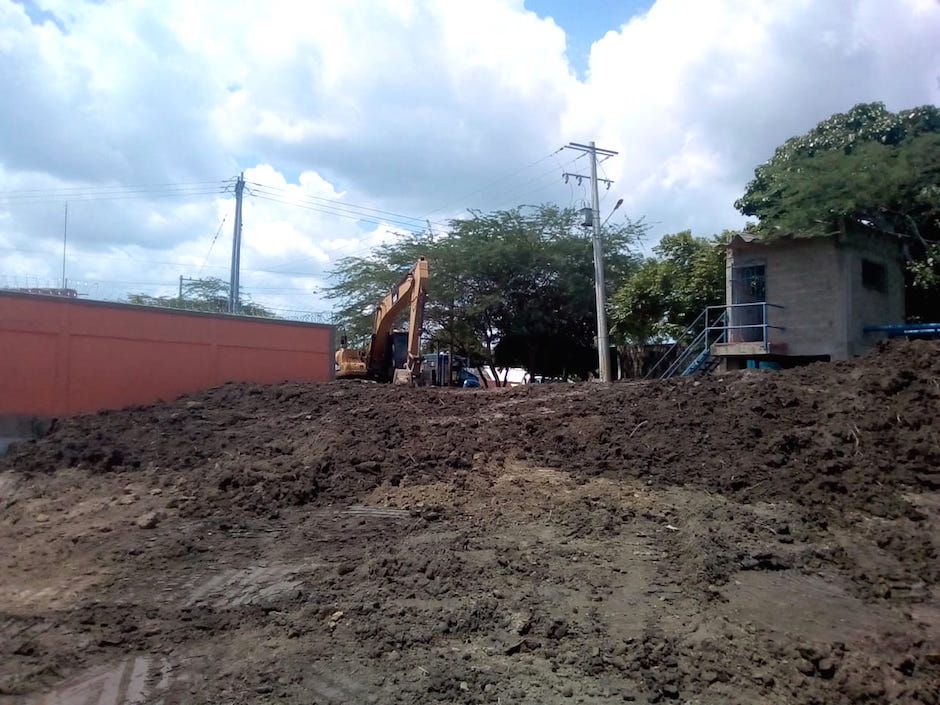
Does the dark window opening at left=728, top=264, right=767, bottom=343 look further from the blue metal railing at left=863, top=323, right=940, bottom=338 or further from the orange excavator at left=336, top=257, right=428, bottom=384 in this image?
the orange excavator at left=336, top=257, right=428, bottom=384

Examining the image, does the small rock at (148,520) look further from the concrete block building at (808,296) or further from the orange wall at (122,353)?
the concrete block building at (808,296)

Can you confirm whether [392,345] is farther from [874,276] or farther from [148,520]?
[148,520]

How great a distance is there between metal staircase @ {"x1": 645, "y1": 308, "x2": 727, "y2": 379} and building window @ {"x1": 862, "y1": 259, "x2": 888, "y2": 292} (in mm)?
3231

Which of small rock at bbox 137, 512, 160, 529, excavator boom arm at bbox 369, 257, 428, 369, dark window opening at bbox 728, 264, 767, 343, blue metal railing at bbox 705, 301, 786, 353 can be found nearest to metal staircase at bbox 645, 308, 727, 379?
blue metal railing at bbox 705, 301, 786, 353

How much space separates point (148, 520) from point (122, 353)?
7590 millimetres

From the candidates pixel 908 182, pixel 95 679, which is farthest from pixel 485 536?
pixel 908 182

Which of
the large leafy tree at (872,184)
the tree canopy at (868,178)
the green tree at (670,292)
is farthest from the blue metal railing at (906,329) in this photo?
the green tree at (670,292)

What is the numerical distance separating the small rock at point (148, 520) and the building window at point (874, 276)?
16361 mm

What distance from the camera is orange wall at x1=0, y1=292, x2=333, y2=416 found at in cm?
1399

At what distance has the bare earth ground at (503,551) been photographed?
500 centimetres

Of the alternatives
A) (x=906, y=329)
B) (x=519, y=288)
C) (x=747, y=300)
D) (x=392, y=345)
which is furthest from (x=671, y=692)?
(x=519, y=288)

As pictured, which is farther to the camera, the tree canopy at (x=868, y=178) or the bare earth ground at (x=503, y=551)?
the tree canopy at (x=868, y=178)

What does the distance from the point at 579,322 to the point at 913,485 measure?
24.7 metres

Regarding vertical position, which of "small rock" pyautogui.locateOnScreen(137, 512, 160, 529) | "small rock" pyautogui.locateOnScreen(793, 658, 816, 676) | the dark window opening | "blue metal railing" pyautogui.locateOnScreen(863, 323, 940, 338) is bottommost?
"small rock" pyautogui.locateOnScreen(793, 658, 816, 676)
